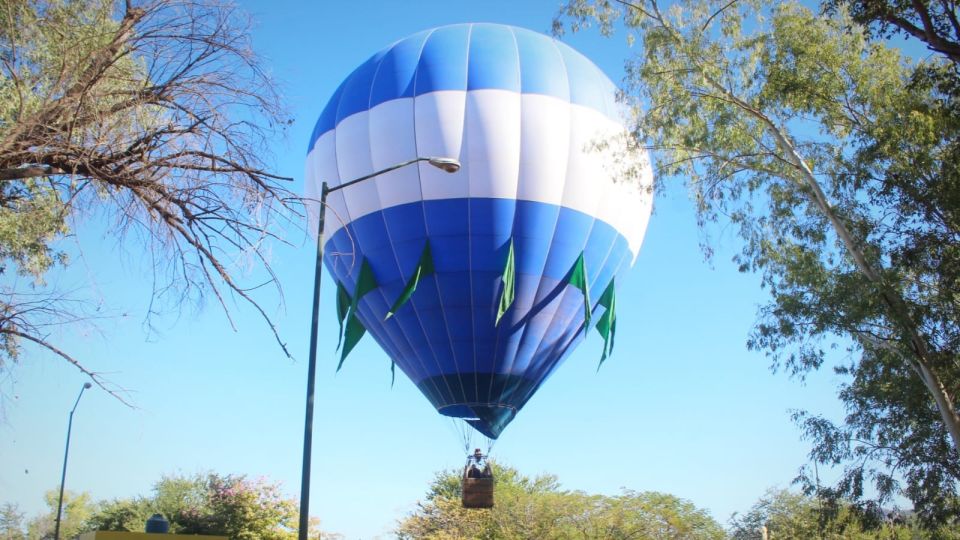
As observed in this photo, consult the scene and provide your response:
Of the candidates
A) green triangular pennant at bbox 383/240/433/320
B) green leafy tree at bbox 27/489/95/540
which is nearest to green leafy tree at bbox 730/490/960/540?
green triangular pennant at bbox 383/240/433/320

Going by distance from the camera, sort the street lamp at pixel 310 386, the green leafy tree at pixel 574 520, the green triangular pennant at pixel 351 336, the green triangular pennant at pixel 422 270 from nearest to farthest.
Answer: the street lamp at pixel 310 386 → the green triangular pennant at pixel 422 270 → the green triangular pennant at pixel 351 336 → the green leafy tree at pixel 574 520

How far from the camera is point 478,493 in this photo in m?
28.5

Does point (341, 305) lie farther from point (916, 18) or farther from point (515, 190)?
point (916, 18)

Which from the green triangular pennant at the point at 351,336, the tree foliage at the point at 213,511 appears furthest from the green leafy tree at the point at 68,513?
the green triangular pennant at the point at 351,336

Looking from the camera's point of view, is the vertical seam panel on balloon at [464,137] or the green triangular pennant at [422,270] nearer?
the vertical seam panel on balloon at [464,137]

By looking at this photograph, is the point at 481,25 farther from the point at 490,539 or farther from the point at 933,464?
the point at 490,539

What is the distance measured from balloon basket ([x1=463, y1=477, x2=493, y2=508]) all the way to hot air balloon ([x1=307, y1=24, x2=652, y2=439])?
159cm

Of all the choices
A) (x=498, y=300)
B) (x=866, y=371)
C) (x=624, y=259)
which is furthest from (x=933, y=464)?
(x=498, y=300)

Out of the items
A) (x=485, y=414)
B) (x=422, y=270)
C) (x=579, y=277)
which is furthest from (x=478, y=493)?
(x=579, y=277)

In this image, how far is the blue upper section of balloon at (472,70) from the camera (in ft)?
92.1

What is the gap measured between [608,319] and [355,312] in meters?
8.75

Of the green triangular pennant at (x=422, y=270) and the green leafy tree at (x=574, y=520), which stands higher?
the green triangular pennant at (x=422, y=270)

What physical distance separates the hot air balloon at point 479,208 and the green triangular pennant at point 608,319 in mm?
633

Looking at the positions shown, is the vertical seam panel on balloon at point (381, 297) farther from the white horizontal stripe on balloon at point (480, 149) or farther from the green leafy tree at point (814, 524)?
the green leafy tree at point (814, 524)
